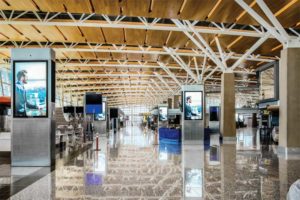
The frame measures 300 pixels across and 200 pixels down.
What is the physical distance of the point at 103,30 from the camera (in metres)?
21.4

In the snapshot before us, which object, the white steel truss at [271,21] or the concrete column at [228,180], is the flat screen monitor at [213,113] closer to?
the white steel truss at [271,21]

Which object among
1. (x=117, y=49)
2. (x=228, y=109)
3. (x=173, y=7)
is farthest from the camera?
(x=117, y=49)

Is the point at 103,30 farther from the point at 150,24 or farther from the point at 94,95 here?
the point at 94,95

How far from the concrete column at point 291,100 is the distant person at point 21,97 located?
11.2 m

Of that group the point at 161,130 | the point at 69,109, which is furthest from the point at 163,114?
the point at 161,130

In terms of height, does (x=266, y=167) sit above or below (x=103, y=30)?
below

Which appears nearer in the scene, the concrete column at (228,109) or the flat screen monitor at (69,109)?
the concrete column at (228,109)

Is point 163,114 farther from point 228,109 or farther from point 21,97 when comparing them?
point 21,97

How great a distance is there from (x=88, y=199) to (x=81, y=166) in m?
5.03

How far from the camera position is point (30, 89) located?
11562mm

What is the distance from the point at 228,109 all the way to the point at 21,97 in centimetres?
1799

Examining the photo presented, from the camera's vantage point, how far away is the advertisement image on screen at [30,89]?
1146 centimetres

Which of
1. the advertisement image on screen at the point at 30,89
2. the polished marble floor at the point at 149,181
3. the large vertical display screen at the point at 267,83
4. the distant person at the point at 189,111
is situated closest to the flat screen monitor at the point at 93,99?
the distant person at the point at 189,111

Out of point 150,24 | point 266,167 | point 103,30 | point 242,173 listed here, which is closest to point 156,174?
point 242,173
